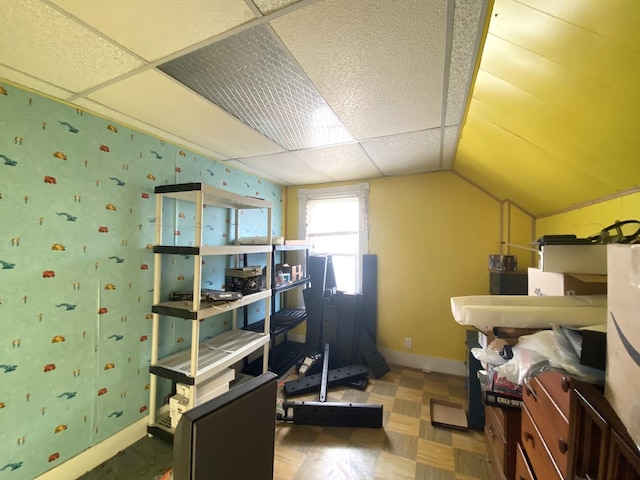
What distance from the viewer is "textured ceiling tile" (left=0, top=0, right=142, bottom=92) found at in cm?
85

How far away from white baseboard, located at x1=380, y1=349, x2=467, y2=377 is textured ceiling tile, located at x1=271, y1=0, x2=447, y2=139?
2.41m

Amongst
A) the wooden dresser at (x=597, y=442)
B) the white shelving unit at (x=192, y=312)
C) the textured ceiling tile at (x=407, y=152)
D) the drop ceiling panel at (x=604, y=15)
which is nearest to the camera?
the wooden dresser at (x=597, y=442)

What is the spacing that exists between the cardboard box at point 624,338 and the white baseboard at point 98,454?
2382 millimetres

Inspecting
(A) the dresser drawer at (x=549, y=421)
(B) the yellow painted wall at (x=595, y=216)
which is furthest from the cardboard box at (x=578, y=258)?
(A) the dresser drawer at (x=549, y=421)

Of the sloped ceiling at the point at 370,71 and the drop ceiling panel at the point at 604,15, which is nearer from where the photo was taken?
the drop ceiling panel at the point at 604,15

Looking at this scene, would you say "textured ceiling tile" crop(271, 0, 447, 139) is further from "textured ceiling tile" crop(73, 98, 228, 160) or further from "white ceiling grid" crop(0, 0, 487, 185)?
"textured ceiling tile" crop(73, 98, 228, 160)

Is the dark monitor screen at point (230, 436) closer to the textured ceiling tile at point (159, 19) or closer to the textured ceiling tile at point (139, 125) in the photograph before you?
the textured ceiling tile at point (159, 19)

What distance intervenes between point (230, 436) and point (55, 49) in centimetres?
156

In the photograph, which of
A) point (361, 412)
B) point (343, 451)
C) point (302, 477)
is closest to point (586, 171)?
point (361, 412)

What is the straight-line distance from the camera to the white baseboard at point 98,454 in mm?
1359

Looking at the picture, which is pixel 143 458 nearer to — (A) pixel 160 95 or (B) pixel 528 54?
(A) pixel 160 95

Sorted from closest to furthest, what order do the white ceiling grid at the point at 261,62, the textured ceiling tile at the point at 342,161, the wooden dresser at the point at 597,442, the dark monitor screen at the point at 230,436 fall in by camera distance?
the dark monitor screen at the point at 230,436 → the wooden dresser at the point at 597,442 → the white ceiling grid at the point at 261,62 → the textured ceiling tile at the point at 342,161

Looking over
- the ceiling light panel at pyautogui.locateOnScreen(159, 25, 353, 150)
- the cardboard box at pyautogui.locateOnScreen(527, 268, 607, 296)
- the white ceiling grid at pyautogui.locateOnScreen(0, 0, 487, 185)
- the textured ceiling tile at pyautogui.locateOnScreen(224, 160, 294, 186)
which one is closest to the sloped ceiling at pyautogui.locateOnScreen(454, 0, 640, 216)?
the white ceiling grid at pyautogui.locateOnScreen(0, 0, 487, 185)

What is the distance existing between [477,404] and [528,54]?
217 centimetres
